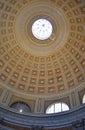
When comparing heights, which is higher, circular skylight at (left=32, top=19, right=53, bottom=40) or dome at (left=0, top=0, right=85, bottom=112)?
circular skylight at (left=32, top=19, right=53, bottom=40)

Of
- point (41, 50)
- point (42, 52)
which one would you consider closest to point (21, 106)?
point (42, 52)

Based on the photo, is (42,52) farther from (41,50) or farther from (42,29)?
(42,29)

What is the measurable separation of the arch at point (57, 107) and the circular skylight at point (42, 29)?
9.88 metres

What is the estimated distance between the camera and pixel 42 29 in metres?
43.9

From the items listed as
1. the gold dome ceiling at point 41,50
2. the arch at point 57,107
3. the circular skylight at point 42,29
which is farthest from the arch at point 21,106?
the circular skylight at point 42,29

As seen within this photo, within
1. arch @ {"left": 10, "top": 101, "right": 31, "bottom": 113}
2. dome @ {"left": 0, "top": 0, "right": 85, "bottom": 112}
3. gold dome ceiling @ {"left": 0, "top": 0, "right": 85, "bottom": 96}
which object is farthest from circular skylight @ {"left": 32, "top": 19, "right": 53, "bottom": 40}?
arch @ {"left": 10, "top": 101, "right": 31, "bottom": 113}

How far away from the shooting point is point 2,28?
3988cm

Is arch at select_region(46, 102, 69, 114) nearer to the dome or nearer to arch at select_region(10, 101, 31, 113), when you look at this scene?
the dome

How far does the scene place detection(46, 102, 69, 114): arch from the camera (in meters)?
37.9

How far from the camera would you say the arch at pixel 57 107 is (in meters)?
37.9

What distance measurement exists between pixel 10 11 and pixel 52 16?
5819mm

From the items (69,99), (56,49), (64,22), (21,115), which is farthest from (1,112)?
(64,22)

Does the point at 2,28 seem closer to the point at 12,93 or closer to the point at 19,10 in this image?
the point at 19,10

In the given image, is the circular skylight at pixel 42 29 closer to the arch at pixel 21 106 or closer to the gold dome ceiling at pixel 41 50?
the gold dome ceiling at pixel 41 50
